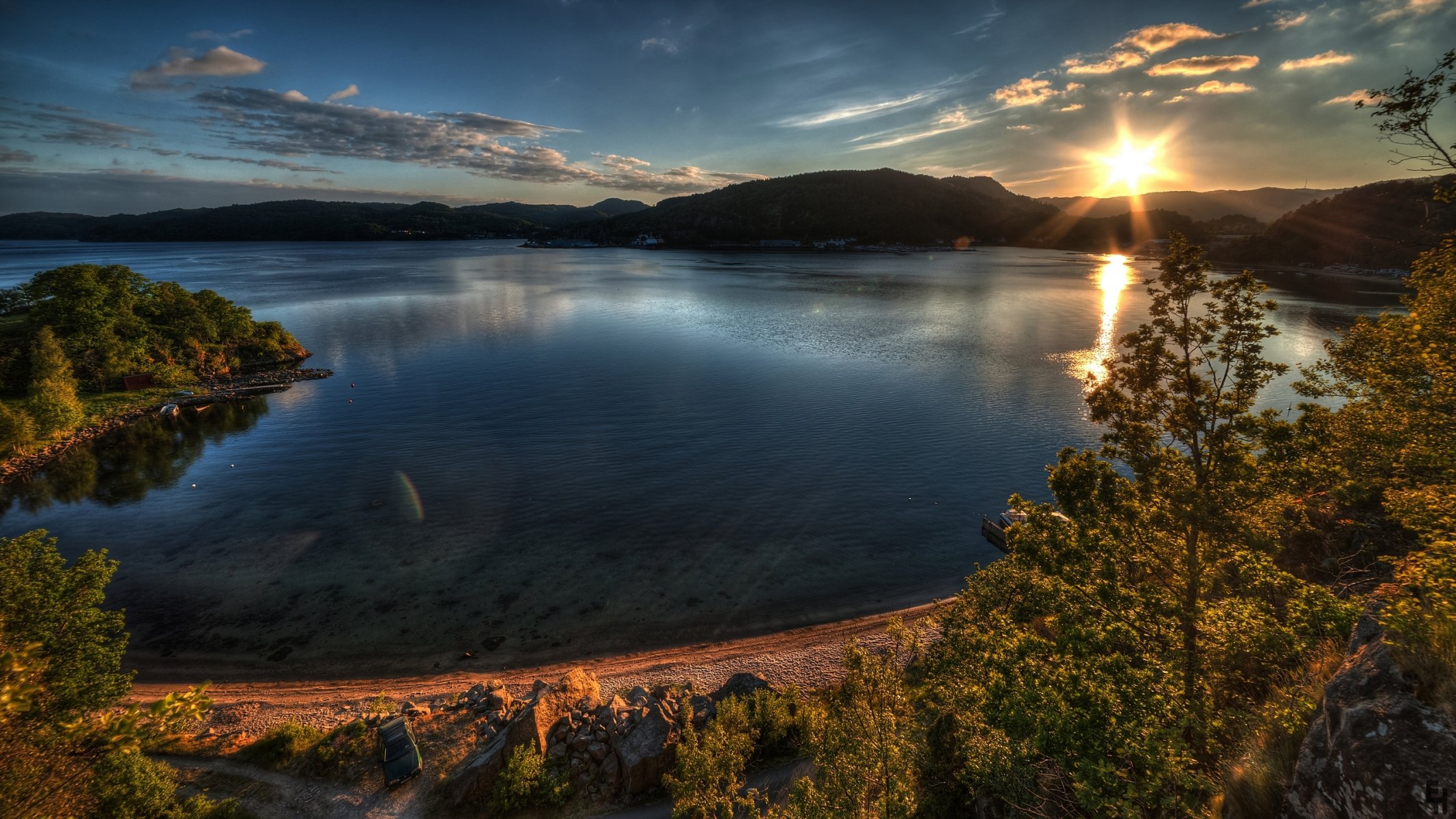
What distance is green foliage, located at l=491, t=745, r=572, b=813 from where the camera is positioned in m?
19.8

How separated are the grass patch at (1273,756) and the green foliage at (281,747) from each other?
31.4 m

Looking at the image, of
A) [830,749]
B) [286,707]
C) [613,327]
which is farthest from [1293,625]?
[613,327]

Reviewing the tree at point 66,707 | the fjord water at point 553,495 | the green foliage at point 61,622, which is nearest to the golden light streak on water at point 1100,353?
the fjord water at point 553,495

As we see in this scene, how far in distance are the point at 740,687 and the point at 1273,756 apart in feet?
63.0

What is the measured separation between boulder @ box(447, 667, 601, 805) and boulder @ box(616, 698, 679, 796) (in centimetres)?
283

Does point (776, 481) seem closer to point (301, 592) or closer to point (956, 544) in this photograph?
point (956, 544)

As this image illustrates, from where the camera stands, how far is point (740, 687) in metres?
25.2

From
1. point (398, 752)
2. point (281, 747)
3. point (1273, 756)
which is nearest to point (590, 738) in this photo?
point (398, 752)

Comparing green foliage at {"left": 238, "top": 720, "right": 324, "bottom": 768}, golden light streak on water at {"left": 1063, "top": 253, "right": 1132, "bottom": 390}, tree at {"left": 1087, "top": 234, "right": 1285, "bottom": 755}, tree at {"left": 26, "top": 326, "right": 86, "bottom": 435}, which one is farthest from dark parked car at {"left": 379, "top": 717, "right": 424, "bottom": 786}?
tree at {"left": 26, "top": 326, "right": 86, "bottom": 435}

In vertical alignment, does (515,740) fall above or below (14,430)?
below

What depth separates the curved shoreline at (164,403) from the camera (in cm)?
5231

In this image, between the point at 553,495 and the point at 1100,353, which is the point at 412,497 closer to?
the point at 553,495

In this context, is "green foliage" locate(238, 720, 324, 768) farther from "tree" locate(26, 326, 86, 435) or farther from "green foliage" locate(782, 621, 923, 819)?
"tree" locate(26, 326, 86, 435)

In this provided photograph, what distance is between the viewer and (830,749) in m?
15.5
